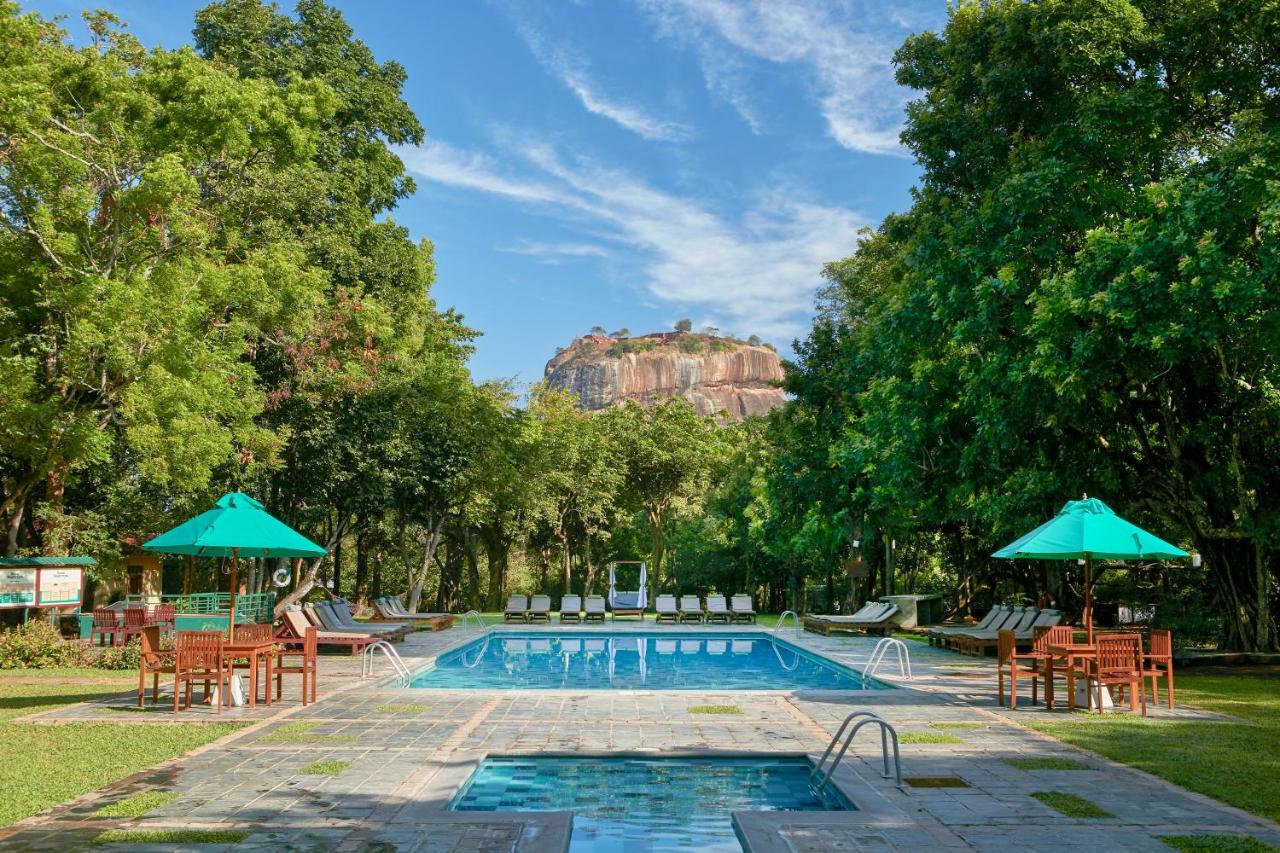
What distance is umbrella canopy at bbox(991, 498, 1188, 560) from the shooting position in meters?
10.1

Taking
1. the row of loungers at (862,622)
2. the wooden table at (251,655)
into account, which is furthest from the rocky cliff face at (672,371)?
the wooden table at (251,655)

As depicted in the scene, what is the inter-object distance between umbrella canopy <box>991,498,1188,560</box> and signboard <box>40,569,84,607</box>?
14.7m

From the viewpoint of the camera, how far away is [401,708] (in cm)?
1002

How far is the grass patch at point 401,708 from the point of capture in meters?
9.81

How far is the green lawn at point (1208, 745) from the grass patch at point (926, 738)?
1013mm

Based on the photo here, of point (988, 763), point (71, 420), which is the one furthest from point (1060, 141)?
point (71, 420)

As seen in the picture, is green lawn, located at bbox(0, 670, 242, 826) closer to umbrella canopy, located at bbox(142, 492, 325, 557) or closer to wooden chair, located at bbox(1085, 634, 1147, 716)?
umbrella canopy, located at bbox(142, 492, 325, 557)

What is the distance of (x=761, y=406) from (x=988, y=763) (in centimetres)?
11999

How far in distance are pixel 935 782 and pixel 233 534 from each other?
7.35m

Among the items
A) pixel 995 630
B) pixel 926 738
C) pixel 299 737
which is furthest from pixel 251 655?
pixel 995 630

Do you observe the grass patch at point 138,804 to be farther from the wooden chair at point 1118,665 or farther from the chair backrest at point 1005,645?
the wooden chair at point 1118,665

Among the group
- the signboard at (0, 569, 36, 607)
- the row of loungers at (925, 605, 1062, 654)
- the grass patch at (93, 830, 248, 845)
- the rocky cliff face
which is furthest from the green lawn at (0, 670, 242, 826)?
the rocky cliff face

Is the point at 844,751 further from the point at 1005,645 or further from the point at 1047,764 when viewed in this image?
the point at 1005,645

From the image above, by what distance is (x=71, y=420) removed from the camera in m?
15.6
